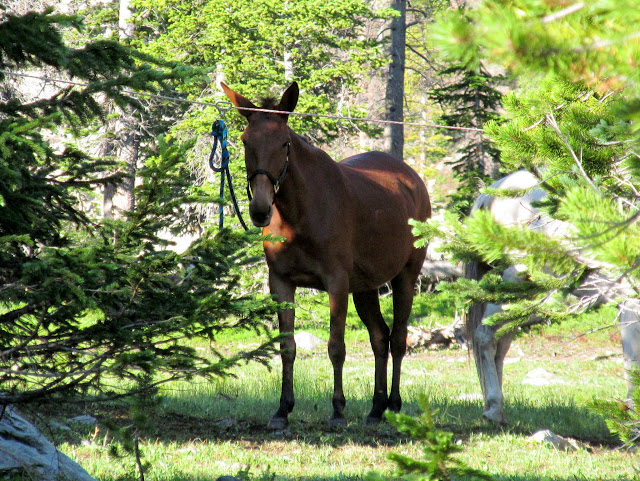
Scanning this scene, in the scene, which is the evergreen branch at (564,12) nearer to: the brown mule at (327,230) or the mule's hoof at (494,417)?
the brown mule at (327,230)

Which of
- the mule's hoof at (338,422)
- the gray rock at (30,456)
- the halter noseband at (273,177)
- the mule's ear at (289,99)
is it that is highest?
the mule's ear at (289,99)

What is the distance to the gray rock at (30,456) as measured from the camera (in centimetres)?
338

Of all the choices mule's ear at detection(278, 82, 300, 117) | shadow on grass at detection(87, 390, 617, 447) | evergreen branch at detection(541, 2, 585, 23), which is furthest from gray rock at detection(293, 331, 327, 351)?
evergreen branch at detection(541, 2, 585, 23)

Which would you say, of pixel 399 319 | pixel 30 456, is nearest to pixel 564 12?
pixel 30 456

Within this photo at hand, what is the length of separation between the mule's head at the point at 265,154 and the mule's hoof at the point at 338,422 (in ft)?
6.66

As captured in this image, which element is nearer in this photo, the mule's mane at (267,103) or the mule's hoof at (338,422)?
the mule's mane at (267,103)

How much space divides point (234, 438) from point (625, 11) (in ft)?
15.9

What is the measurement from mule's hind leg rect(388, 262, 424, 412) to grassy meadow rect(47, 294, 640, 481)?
0.28m

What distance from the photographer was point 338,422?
19.9ft

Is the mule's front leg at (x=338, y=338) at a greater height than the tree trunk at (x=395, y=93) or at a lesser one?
lesser

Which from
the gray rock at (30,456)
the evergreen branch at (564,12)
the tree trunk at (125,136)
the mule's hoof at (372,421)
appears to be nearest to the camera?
the evergreen branch at (564,12)

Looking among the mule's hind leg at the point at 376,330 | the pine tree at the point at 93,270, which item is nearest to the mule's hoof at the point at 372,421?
the mule's hind leg at the point at 376,330

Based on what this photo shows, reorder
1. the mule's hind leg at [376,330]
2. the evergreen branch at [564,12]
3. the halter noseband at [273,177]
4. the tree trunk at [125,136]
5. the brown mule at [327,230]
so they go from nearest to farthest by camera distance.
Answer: the evergreen branch at [564,12] → the halter noseband at [273,177] → the brown mule at [327,230] → the mule's hind leg at [376,330] → the tree trunk at [125,136]

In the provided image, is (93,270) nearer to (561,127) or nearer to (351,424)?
(561,127)
